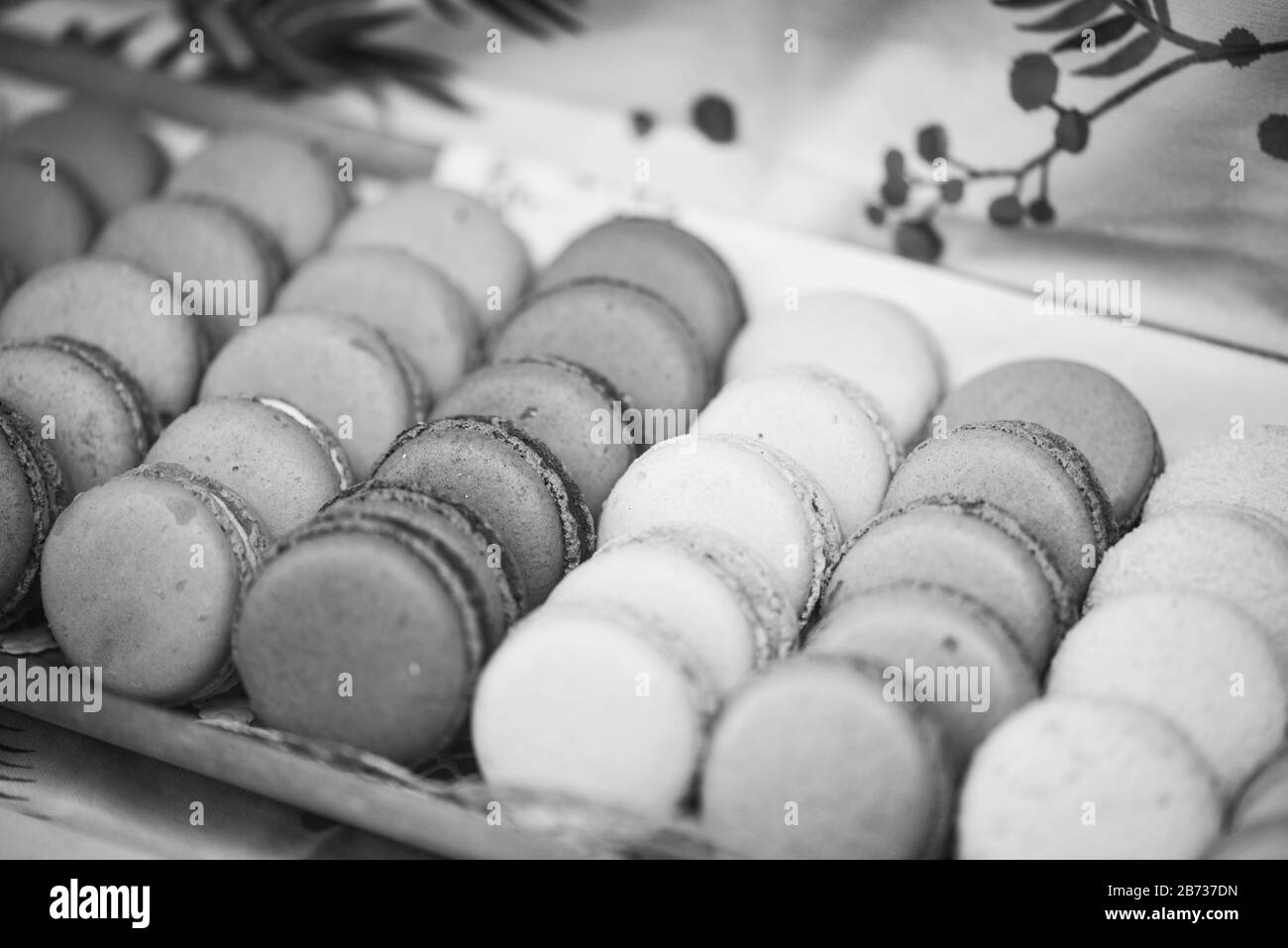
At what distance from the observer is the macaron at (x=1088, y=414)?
1.92 m

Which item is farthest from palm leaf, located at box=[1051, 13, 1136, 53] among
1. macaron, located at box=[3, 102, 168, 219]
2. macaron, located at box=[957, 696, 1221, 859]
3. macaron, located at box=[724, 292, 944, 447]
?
macaron, located at box=[3, 102, 168, 219]

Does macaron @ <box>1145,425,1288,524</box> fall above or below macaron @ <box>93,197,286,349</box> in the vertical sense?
below

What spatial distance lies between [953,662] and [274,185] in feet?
5.77

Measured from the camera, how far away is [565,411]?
194 cm

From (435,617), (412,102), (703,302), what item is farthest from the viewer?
(412,102)

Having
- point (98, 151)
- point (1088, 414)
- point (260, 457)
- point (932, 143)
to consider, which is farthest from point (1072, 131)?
point (98, 151)

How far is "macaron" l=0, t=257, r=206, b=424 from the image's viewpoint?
7.25 ft

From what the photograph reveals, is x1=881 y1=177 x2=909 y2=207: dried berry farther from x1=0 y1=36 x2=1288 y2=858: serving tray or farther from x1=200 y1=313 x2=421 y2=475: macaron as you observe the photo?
x1=200 y1=313 x2=421 y2=475: macaron

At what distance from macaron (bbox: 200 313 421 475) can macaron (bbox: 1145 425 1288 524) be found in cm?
122

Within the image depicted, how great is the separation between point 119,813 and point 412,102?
1.63 metres

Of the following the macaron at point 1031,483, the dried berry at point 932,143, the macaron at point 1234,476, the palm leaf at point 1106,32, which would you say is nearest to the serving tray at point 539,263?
the macaron at point 1234,476
